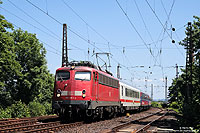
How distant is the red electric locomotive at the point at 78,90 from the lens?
58.0 feet

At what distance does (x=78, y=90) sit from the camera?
17859 mm

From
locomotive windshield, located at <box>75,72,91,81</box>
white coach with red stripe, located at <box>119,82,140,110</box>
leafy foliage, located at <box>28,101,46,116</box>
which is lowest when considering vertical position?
leafy foliage, located at <box>28,101,46,116</box>

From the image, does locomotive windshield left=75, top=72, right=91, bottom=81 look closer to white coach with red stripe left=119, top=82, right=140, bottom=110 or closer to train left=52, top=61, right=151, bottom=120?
train left=52, top=61, right=151, bottom=120

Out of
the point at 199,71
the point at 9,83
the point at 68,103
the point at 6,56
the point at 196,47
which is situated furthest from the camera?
the point at 9,83

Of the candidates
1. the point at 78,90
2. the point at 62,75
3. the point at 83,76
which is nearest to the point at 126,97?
the point at 83,76

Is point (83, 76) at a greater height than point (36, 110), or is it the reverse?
point (83, 76)

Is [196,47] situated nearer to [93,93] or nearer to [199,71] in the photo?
[199,71]

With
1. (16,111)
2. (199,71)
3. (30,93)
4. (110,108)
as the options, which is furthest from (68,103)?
(30,93)

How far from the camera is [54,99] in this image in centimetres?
1822

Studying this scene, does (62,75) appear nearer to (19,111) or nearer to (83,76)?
(83,76)

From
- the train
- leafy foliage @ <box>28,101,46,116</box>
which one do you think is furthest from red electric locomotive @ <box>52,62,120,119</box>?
leafy foliage @ <box>28,101,46,116</box>

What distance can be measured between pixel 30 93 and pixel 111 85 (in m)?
23.2

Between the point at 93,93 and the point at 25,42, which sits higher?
the point at 25,42

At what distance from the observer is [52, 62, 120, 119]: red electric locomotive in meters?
17.7
